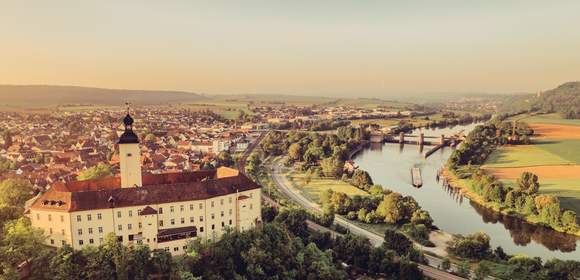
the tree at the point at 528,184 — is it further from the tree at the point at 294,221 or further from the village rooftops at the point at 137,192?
the village rooftops at the point at 137,192

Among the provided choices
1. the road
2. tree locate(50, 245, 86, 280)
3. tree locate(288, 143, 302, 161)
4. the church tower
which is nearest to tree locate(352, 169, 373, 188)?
the road

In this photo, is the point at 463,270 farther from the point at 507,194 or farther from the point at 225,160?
the point at 225,160

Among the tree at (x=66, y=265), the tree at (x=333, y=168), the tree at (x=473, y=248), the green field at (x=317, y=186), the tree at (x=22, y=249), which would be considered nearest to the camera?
the tree at (x=66, y=265)

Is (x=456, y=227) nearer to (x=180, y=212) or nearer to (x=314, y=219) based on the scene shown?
(x=314, y=219)

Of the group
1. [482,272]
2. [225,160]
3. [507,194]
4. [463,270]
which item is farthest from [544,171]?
[225,160]

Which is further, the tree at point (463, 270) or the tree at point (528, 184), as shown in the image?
the tree at point (528, 184)

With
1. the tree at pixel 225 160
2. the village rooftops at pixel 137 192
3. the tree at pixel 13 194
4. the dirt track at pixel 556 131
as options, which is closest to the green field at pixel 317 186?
the tree at pixel 225 160
